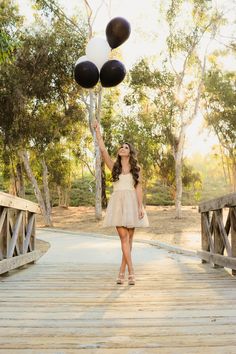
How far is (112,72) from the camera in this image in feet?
22.3

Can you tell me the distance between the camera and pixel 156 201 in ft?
147

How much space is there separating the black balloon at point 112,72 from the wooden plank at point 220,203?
7.62 feet

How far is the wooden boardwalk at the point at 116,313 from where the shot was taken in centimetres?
312

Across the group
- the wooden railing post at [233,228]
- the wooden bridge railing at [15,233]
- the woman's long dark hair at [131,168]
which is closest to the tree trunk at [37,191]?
the wooden bridge railing at [15,233]

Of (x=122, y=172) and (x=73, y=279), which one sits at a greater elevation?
(x=122, y=172)

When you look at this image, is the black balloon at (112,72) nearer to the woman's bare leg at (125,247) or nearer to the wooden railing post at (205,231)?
the woman's bare leg at (125,247)

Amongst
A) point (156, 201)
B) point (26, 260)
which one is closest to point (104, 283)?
point (26, 260)

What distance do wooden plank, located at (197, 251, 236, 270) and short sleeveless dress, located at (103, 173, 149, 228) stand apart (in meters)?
1.31

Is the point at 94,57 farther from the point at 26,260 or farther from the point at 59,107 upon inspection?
the point at 59,107

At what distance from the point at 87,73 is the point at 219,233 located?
127 inches

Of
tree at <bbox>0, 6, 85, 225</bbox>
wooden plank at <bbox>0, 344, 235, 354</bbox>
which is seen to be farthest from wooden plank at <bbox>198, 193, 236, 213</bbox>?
tree at <bbox>0, 6, 85, 225</bbox>

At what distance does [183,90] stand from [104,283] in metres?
22.6

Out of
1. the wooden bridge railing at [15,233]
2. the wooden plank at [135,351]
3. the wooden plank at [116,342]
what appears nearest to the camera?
the wooden plank at [135,351]

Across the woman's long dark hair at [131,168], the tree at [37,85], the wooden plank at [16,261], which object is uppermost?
the tree at [37,85]
